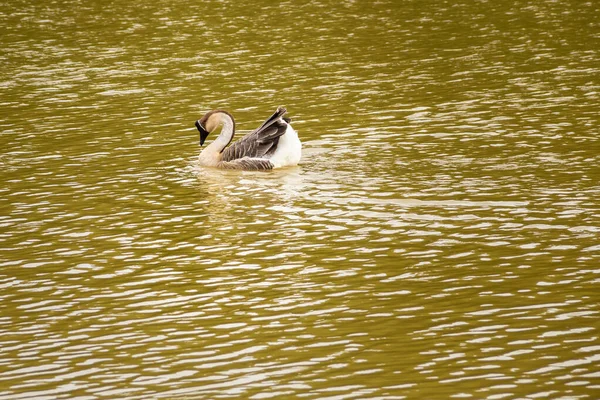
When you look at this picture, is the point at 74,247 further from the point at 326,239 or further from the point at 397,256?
the point at 397,256

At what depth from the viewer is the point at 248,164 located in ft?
70.8

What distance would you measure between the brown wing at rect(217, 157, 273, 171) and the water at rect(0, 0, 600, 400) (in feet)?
0.72

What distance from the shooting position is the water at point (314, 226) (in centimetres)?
1177

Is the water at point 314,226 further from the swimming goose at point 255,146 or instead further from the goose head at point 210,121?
the goose head at point 210,121

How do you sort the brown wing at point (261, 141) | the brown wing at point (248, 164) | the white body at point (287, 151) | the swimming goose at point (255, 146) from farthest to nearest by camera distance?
the brown wing at point (248, 164)
the brown wing at point (261, 141)
the swimming goose at point (255, 146)
the white body at point (287, 151)

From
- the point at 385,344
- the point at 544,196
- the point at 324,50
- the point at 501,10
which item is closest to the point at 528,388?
the point at 385,344

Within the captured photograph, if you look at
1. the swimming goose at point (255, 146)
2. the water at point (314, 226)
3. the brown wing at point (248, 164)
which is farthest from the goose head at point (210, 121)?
the brown wing at point (248, 164)

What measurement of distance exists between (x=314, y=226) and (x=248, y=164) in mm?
4781

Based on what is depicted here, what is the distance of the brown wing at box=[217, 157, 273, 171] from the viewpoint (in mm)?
21359

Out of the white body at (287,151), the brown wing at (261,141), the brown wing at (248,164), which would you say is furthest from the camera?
the brown wing at (248,164)

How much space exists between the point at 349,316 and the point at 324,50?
2108 cm

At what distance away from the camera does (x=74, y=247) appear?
16719 millimetres

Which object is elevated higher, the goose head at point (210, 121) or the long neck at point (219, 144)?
the goose head at point (210, 121)

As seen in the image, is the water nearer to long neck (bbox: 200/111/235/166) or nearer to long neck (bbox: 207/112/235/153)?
long neck (bbox: 200/111/235/166)
